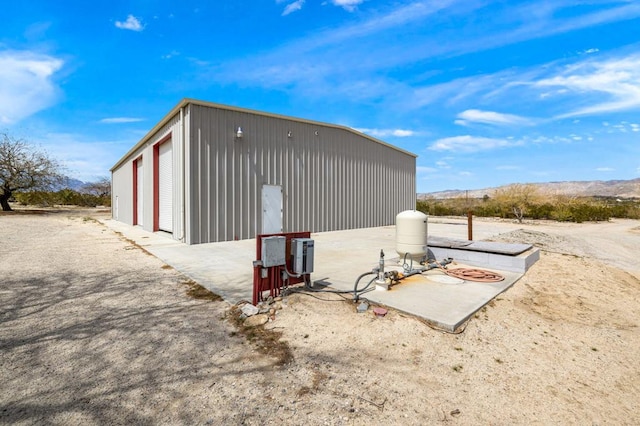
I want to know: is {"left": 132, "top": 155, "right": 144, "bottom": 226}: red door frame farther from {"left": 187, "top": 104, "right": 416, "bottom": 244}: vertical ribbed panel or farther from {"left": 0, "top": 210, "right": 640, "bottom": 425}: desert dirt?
{"left": 0, "top": 210, "right": 640, "bottom": 425}: desert dirt

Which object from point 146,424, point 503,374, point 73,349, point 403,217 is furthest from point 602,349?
point 73,349

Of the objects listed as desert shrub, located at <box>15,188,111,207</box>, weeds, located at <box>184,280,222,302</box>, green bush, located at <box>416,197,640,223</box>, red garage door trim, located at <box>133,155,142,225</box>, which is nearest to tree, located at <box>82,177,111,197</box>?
desert shrub, located at <box>15,188,111,207</box>

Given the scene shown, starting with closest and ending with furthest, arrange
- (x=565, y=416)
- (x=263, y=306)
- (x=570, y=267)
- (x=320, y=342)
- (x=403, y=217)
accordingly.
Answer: (x=565, y=416)
(x=320, y=342)
(x=263, y=306)
(x=403, y=217)
(x=570, y=267)

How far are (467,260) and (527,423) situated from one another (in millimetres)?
5002

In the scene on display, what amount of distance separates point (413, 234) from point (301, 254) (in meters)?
2.59

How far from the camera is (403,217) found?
20.3ft

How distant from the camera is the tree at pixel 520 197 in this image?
72.7 feet

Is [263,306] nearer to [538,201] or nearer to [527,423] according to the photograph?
[527,423]

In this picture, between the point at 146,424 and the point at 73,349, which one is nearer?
the point at 146,424

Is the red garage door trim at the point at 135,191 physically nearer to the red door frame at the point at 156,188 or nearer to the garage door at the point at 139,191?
the garage door at the point at 139,191

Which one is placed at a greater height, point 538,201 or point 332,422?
point 538,201

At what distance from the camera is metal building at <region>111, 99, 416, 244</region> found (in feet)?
33.8

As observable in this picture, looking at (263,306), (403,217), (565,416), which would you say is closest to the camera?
(565,416)

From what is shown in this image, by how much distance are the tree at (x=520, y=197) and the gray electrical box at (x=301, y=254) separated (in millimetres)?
21984
